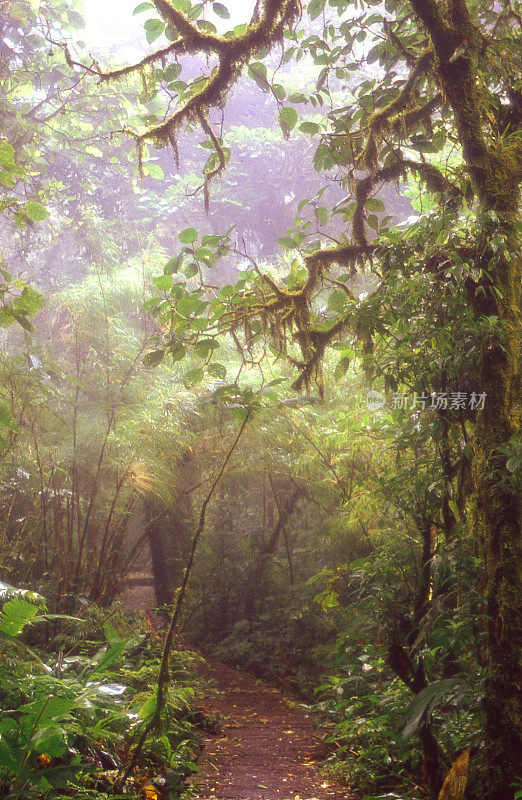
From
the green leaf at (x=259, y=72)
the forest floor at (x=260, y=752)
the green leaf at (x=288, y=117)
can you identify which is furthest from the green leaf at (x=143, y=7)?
the forest floor at (x=260, y=752)

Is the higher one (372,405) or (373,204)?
(373,204)

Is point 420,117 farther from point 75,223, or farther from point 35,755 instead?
point 75,223

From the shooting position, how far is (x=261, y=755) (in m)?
3.37

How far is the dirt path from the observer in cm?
267

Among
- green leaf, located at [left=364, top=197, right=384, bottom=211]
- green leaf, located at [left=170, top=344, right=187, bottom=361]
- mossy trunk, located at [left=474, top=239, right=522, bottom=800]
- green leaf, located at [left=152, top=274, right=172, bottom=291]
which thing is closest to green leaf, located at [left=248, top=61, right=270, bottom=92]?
green leaf, located at [left=364, top=197, right=384, bottom=211]

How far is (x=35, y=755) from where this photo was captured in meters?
1.85

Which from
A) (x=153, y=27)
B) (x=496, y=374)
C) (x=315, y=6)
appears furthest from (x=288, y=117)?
(x=496, y=374)

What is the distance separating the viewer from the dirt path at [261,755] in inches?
105

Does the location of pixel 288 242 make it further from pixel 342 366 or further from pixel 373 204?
pixel 342 366

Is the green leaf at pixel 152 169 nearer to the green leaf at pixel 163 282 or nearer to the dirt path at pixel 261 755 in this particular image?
the green leaf at pixel 163 282

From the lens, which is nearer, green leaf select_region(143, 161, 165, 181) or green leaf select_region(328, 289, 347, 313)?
green leaf select_region(328, 289, 347, 313)

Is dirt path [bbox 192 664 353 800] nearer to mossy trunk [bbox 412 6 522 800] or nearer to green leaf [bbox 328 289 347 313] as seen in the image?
mossy trunk [bbox 412 6 522 800]

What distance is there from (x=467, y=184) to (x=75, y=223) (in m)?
10.8

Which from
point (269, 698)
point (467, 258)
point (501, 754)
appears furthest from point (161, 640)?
point (467, 258)
